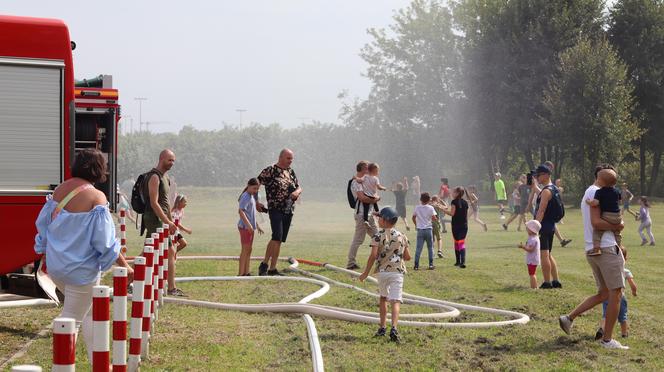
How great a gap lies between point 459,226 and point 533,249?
12.6ft

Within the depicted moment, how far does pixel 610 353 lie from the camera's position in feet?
33.9

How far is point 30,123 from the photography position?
11.5 meters

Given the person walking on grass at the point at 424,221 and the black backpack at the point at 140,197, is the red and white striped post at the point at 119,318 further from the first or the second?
the person walking on grass at the point at 424,221

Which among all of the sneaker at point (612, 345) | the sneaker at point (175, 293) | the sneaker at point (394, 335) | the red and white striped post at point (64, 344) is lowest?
the sneaker at point (175, 293)

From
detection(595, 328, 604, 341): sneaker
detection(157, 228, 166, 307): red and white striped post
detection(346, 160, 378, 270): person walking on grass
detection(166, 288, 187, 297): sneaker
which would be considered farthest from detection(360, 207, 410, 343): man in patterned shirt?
detection(346, 160, 378, 270): person walking on grass

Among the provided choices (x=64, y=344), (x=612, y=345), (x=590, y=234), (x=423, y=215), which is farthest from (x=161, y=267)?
(x=423, y=215)

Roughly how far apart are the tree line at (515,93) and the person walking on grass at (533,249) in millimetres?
35674

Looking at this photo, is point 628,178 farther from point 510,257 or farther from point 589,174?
point 510,257

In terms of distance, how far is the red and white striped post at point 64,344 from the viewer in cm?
474

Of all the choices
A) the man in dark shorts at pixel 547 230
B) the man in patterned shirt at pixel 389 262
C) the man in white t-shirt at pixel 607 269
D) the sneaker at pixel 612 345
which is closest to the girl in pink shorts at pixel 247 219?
the man in dark shorts at pixel 547 230

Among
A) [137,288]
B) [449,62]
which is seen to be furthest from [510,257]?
[449,62]

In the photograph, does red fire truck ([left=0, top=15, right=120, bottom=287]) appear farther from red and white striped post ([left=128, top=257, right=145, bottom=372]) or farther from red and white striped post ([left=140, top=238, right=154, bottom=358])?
red and white striped post ([left=128, top=257, right=145, bottom=372])

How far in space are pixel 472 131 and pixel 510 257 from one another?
43.0 m

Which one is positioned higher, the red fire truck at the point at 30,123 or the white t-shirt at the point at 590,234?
the red fire truck at the point at 30,123
